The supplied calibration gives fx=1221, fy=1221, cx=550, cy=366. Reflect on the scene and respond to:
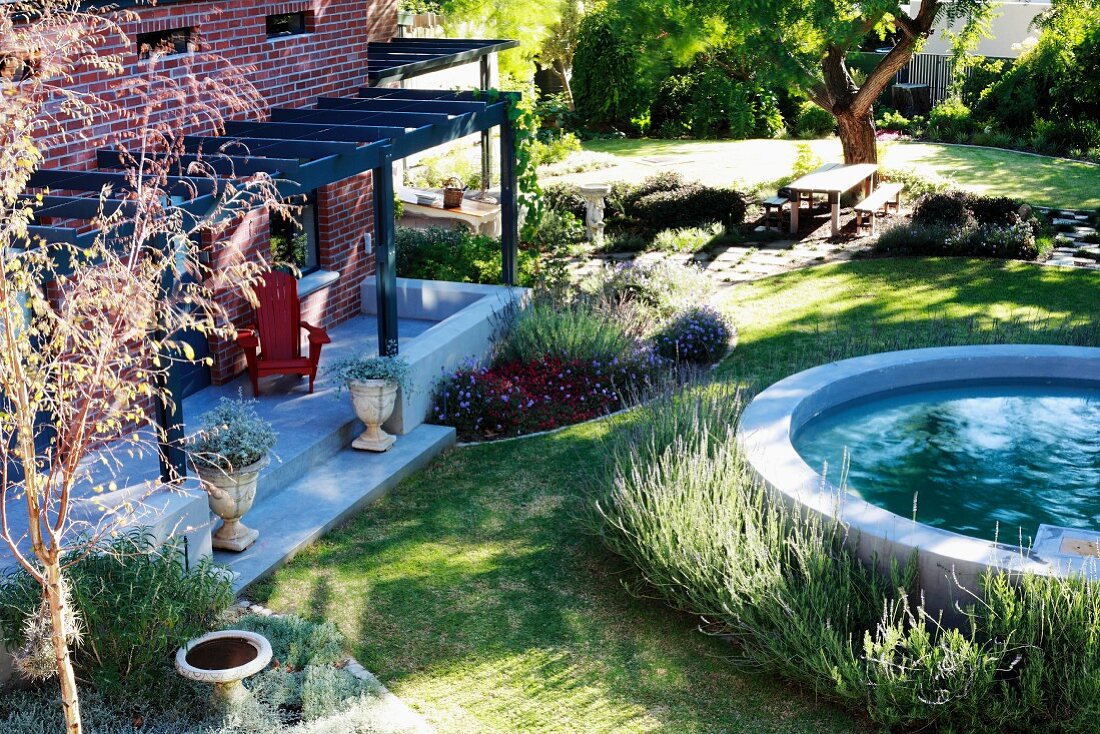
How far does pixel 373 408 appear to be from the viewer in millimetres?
9477

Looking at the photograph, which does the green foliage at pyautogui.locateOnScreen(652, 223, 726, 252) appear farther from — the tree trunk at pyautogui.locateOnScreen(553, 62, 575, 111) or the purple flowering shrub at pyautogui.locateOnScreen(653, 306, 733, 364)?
the tree trunk at pyautogui.locateOnScreen(553, 62, 575, 111)

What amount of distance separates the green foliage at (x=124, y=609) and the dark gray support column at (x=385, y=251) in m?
3.85

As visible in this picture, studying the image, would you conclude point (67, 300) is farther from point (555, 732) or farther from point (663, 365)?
point (663, 365)

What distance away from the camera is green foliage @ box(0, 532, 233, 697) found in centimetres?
593

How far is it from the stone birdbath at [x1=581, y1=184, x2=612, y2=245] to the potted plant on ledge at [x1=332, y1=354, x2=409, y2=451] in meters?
8.05

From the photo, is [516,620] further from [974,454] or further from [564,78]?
[564,78]

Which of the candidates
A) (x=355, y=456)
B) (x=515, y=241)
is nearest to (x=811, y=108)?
(x=515, y=241)

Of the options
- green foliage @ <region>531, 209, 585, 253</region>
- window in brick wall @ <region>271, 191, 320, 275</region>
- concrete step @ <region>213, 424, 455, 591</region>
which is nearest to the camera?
concrete step @ <region>213, 424, 455, 591</region>

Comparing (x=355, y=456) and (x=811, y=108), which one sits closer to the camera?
(x=355, y=456)

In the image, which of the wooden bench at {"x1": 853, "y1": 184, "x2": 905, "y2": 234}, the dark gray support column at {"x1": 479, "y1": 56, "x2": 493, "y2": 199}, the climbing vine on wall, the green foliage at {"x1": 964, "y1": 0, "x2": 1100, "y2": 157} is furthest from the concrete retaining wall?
the green foliage at {"x1": 964, "y1": 0, "x2": 1100, "y2": 157}

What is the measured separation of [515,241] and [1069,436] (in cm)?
554

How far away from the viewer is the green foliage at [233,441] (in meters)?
7.63

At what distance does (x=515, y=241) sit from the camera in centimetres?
1247

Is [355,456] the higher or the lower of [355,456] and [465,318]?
the lower
